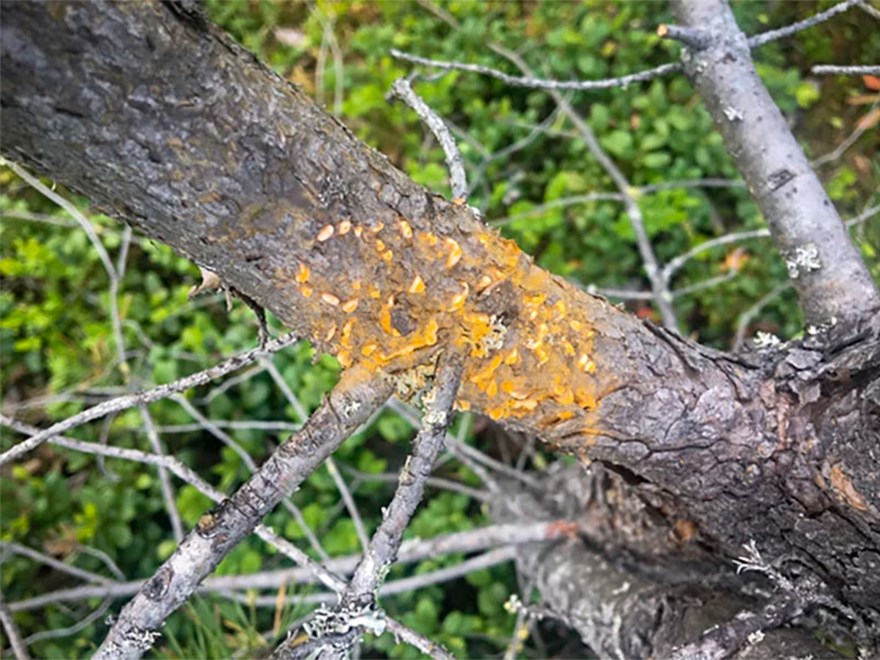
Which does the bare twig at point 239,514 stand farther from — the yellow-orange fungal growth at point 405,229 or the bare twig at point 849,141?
the bare twig at point 849,141

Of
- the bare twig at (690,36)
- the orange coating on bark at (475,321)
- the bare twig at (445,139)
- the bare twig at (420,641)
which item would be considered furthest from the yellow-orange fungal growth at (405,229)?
the bare twig at (690,36)

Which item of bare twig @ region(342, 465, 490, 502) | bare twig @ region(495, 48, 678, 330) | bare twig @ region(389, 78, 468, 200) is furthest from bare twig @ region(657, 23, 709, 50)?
bare twig @ region(342, 465, 490, 502)

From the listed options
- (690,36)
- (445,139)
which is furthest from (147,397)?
(690,36)

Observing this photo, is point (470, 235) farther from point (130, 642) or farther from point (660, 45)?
point (660, 45)

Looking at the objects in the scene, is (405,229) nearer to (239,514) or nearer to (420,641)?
(239,514)

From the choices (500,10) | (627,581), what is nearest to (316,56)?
(500,10)
